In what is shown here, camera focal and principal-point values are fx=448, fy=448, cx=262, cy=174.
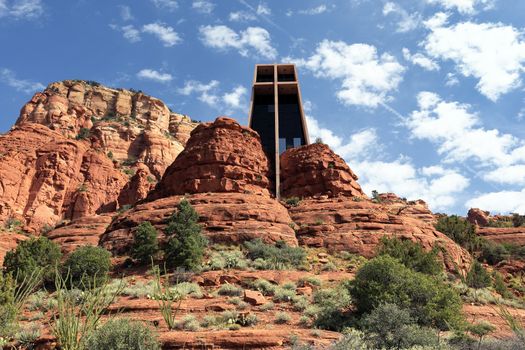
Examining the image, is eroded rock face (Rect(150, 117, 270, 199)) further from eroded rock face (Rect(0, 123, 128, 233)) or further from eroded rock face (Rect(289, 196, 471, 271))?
eroded rock face (Rect(0, 123, 128, 233))

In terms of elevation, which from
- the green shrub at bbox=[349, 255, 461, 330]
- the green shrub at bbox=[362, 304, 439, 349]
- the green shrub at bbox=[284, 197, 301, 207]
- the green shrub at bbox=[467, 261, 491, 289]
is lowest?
A: the green shrub at bbox=[362, 304, 439, 349]

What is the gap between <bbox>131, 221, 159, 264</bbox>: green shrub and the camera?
26.7 meters

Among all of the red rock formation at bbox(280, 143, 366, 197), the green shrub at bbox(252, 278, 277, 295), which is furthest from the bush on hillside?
the red rock formation at bbox(280, 143, 366, 197)

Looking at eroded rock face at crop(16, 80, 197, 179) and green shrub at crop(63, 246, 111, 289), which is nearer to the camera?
green shrub at crop(63, 246, 111, 289)

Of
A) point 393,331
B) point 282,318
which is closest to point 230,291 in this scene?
point 282,318

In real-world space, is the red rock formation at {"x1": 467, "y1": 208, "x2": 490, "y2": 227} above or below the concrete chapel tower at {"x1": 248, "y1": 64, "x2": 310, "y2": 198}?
below

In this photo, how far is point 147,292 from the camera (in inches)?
814

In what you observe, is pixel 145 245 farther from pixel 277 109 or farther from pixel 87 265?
pixel 277 109

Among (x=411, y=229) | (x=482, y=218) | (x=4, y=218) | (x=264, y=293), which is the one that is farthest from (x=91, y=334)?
(x=482, y=218)

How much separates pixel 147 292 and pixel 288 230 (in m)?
13.2

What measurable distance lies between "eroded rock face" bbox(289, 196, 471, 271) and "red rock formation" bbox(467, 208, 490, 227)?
38832 millimetres

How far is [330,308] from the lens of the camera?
17.8 meters

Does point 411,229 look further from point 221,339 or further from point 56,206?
point 56,206

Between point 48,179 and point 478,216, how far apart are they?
6150 centimetres
